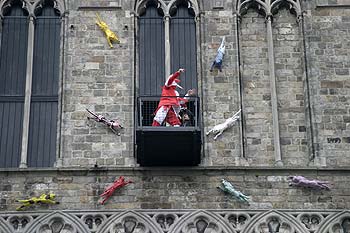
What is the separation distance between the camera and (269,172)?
69.5 ft

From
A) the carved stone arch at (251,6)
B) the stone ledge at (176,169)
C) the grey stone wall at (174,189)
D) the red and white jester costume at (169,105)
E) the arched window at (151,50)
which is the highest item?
the carved stone arch at (251,6)

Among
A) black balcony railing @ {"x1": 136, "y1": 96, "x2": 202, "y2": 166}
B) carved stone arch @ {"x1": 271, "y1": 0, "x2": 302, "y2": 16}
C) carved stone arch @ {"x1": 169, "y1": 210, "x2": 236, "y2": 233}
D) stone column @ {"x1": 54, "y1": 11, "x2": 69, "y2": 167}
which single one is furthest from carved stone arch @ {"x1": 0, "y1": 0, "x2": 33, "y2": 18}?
carved stone arch @ {"x1": 169, "y1": 210, "x2": 236, "y2": 233}

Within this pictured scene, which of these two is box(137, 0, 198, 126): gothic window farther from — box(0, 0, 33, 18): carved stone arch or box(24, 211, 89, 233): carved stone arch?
box(24, 211, 89, 233): carved stone arch

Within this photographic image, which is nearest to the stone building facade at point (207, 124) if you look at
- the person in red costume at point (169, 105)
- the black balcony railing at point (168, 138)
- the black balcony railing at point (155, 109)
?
the black balcony railing at point (168, 138)

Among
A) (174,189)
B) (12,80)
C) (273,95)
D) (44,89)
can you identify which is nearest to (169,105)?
(174,189)

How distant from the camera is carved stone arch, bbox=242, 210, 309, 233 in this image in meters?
20.5

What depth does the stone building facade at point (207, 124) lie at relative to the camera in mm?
20641

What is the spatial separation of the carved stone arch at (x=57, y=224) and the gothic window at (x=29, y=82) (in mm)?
1421

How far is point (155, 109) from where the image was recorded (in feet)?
70.0

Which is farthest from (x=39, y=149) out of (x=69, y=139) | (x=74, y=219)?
(x=74, y=219)

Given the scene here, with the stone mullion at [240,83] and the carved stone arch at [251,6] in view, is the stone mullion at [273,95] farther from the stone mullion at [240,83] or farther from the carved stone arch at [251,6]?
the stone mullion at [240,83]

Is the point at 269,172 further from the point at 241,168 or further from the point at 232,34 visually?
the point at 232,34

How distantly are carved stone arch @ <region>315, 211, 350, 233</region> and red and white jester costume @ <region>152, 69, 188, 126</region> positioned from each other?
11.2 ft

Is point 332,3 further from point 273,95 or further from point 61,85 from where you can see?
point 61,85
